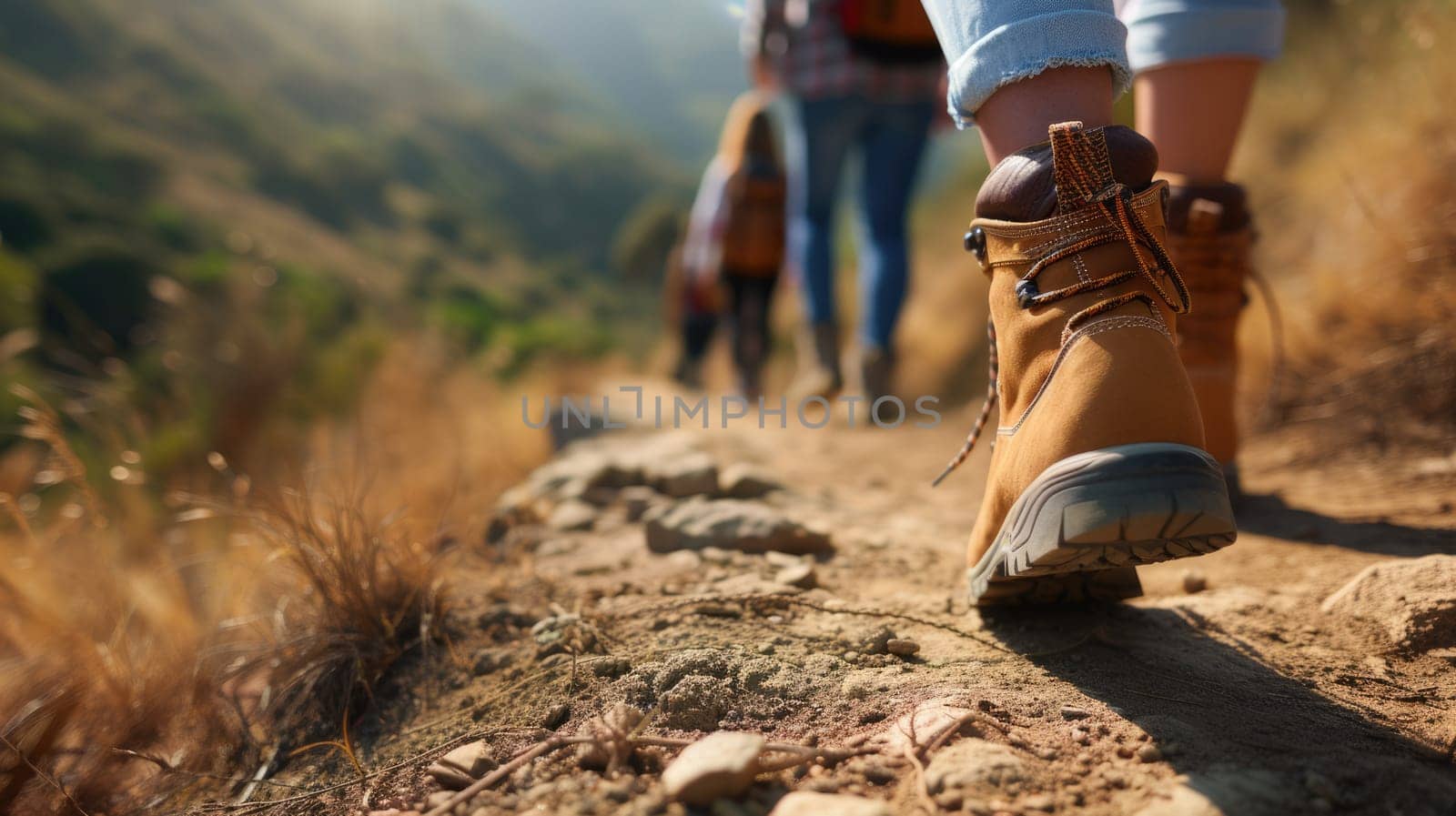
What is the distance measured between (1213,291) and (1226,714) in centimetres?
88

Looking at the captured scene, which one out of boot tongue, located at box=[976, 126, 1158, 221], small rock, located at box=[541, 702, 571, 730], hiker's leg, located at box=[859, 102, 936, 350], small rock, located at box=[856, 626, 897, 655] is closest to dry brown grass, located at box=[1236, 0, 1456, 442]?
hiker's leg, located at box=[859, 102, 936, 350]

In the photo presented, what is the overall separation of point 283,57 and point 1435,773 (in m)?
34.2

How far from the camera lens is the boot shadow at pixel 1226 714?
2.18 ft

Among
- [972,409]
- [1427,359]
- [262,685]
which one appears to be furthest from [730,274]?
[262,685]

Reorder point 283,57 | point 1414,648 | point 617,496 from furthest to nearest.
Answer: point 283,57, point 617,496, point 1414,648

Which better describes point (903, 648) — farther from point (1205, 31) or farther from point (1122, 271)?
point (1205, 31)

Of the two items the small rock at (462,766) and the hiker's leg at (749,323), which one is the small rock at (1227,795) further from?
the hiker's leg at (749,323)

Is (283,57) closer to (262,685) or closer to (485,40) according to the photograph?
(485,40)

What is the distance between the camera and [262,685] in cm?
122

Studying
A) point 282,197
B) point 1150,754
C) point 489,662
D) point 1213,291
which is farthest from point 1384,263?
point 282,197

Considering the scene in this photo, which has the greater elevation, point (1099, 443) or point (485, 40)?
point (485, 40)

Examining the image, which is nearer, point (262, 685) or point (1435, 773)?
point (1435, 773)

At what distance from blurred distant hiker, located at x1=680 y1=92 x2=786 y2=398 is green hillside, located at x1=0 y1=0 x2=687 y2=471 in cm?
113

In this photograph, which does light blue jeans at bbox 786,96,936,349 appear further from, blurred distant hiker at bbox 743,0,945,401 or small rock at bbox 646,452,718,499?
small rock at bbox 646,452,718,499
